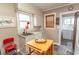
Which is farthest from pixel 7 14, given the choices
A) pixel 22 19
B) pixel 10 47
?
pixel 10 47

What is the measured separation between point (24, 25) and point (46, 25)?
33 centimetres

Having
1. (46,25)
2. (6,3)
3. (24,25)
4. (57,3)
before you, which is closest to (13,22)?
(24,25)

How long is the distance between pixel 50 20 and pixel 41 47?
410 millimetres

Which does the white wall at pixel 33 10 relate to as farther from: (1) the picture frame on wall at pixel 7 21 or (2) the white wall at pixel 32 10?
(1) the picture frame on wall at pixel 7 21

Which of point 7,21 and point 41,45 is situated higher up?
point 7,21

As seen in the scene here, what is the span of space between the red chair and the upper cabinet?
54 cm

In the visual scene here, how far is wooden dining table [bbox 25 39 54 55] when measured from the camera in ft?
3.56

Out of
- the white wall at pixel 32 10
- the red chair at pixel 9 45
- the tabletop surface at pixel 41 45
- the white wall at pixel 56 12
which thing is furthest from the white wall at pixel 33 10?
the red chair at pixel 9 45

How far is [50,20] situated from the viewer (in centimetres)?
117

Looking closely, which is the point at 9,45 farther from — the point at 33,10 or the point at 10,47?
the point at 33,10

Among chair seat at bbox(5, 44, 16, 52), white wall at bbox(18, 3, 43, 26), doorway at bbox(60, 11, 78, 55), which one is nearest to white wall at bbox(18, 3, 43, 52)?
white wall at bbox(18, 3, 43, 26)

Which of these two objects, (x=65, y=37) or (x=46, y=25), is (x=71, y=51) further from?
(x=46, y=25)

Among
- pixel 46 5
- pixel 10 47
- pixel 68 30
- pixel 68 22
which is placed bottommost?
pixel 10 47

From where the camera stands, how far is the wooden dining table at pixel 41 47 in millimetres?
1084
